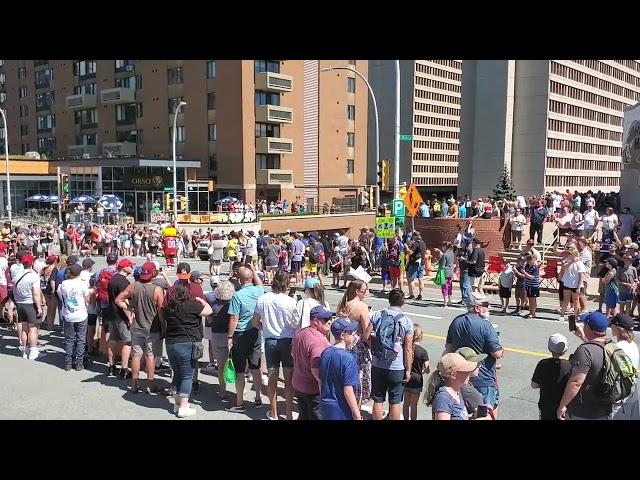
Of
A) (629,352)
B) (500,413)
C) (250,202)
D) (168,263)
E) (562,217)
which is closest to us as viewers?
(629,352)

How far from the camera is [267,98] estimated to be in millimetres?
46906

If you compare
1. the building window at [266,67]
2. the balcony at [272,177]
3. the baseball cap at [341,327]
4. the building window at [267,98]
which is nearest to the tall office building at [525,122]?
the building window at [266,67]

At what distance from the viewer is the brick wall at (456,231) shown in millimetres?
22844

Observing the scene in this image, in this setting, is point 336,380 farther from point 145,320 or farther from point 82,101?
point 82,101

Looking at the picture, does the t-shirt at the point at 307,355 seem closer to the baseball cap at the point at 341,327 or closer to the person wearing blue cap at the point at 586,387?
the baseball cap at the point at 341,327

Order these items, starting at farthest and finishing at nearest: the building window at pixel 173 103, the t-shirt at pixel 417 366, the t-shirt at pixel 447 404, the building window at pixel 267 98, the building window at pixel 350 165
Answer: the building window at pixel 350 165 < the building window at pixel 173 103 < the building window at pixel 267 98 < the t-shirt at pixel 417 366 < the t-shirt at pixel 447 404

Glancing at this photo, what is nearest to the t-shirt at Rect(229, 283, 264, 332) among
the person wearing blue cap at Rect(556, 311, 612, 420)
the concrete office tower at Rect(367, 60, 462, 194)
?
the person wearing blue cap at Rect(556, 311, 612, 420)

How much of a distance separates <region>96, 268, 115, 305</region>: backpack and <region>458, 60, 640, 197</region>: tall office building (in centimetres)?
6746

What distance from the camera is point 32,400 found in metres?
7.32

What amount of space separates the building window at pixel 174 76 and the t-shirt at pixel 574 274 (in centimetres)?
4204

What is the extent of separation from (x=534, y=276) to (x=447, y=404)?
377 inches
